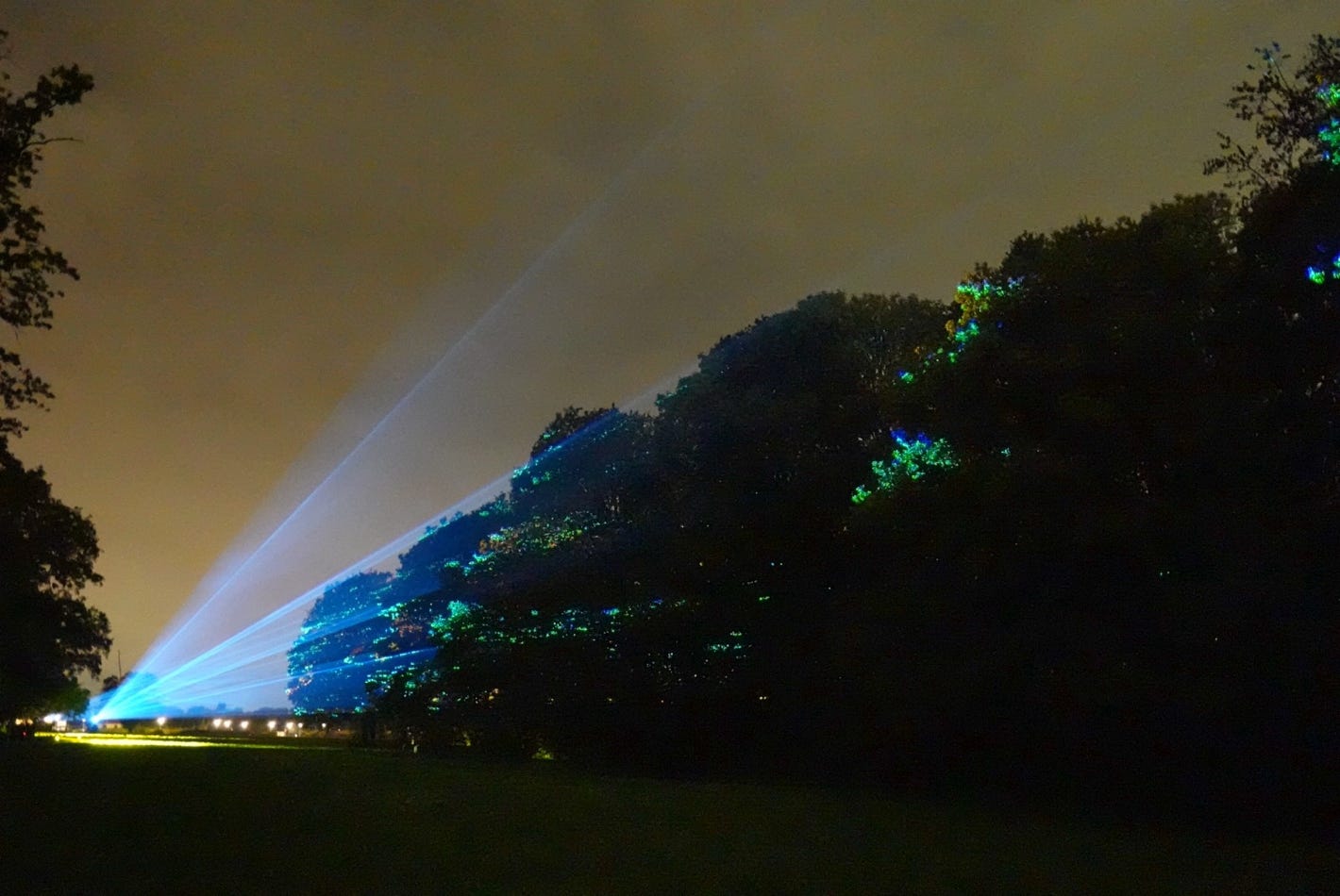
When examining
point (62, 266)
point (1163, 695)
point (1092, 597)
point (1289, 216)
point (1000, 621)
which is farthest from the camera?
point (1000, 621)

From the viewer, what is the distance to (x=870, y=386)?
32.1m

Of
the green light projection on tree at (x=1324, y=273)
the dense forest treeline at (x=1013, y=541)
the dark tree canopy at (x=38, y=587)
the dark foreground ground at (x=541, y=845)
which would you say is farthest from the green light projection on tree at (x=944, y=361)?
the dark tree canopy at (x=38, y=587)

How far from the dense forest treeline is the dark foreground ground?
367 centimetres

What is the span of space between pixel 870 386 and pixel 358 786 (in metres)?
20.9

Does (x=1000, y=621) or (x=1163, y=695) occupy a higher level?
(x=1000, y=621)

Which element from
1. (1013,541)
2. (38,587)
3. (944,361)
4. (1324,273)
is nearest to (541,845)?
(1013,541)

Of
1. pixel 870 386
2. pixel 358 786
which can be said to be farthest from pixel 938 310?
pixel 358 786

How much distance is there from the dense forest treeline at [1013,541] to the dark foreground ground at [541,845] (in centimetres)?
367

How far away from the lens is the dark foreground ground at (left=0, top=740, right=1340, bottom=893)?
8.09m

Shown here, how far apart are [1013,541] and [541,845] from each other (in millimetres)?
13893

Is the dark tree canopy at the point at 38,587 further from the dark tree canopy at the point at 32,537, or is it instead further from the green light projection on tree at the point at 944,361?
the green light projection on tree at the point at 944,361

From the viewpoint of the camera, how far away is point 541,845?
10.2 m

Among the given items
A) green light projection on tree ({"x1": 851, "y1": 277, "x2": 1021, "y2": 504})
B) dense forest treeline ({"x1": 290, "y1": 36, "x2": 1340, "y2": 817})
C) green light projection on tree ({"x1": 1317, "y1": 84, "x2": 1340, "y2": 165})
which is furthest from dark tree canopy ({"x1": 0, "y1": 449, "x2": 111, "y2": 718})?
green light projection on tree ({"x1": 1317, "y1": 84, "x2": 1340, "y2": 165})

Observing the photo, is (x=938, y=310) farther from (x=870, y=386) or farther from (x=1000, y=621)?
(x=1000, y=621)
